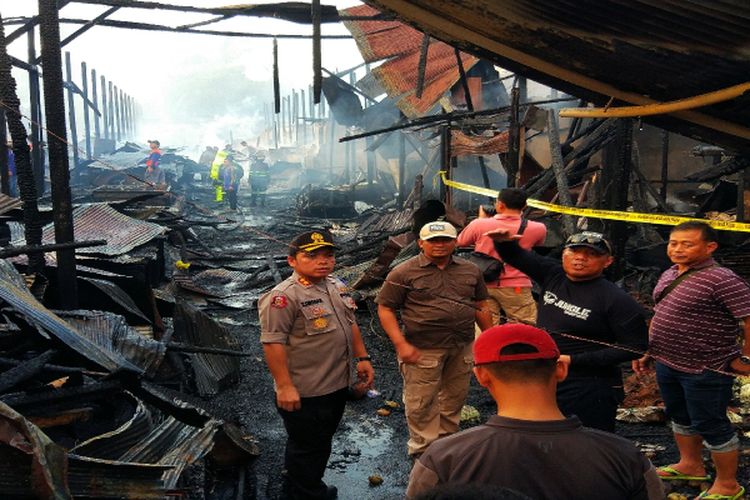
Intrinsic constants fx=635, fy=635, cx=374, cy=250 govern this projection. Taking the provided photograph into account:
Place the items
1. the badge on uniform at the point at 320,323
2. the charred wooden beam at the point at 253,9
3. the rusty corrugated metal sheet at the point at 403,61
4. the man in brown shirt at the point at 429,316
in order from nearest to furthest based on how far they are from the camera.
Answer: the badge on uniform at the point at 320,323
the man in brown shirt at the point at 429,316
the charred wooden beam at the point at 253,9
the rusty corrugated metal sheet at the point at 403,61

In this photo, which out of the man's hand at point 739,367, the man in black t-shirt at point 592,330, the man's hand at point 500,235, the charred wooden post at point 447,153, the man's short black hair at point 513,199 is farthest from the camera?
the charred wooden post at point 447,153

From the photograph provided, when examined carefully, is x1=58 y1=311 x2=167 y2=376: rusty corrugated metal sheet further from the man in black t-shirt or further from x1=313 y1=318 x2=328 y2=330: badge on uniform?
the man in black t-shirt

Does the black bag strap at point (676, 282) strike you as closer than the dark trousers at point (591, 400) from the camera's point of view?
No

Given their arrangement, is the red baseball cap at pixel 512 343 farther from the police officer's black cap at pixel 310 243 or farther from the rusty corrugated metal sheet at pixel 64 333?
the rusty corrugated metal sheet at pixel 64 333

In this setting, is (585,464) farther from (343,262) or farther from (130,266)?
(343,262)

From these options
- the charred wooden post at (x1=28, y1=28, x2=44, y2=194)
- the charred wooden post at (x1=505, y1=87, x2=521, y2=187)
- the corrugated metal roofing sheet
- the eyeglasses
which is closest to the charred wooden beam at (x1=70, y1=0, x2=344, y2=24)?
the charred wooden post at (x1=505, y1=87, x2=521, y2=187)

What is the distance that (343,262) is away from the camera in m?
12.2

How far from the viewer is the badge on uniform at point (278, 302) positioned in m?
3.81

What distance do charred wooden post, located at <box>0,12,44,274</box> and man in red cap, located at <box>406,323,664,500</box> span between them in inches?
229

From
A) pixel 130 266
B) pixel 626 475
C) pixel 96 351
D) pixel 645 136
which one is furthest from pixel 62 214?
pixel 645 136

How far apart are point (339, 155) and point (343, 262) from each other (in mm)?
23989

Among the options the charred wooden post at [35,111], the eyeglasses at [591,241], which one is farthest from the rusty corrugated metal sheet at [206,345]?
the charred wooden post at [35,111]

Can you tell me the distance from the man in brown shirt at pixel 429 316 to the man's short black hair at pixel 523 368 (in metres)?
2.33

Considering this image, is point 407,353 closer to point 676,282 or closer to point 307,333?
point 307,333
